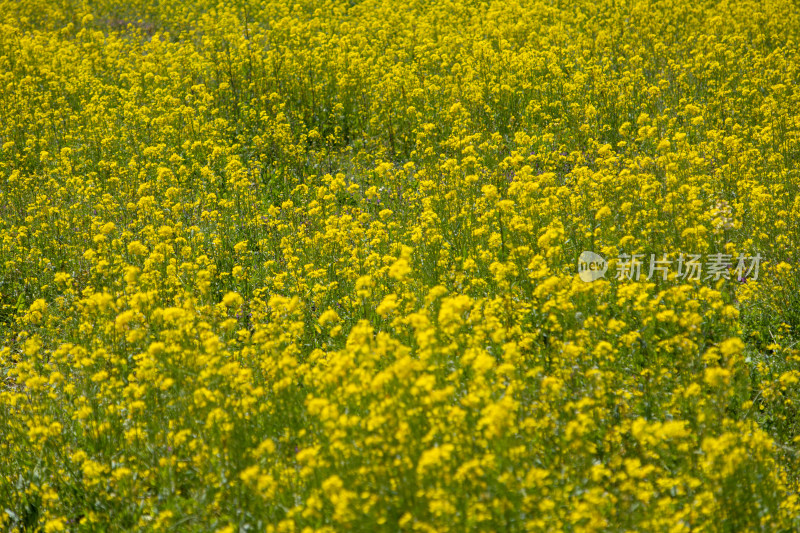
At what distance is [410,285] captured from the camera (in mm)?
5902

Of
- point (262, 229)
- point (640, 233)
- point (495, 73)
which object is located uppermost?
point (495, 73)

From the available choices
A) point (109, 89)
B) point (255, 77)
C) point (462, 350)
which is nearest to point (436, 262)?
point (462, 350)

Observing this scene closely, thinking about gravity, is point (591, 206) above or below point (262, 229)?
above

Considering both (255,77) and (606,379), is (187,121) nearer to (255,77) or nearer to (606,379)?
(255,77)

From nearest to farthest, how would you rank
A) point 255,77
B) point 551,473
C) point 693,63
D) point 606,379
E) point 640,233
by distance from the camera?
point 551,473
point 606,379
point 640,233
point 693,63
point 255,77

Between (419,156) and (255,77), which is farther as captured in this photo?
(255,77)

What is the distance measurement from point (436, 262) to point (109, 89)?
25.1 feet

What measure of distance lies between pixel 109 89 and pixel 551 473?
10293 millimetres

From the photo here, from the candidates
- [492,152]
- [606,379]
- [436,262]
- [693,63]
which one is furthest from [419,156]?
[606,379]

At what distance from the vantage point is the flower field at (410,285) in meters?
3.48

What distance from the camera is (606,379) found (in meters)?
4.20

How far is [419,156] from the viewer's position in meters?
9.19

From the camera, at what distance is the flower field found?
3.48 metres

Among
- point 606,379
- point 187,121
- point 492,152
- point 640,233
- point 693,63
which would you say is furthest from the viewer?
point 693,63
